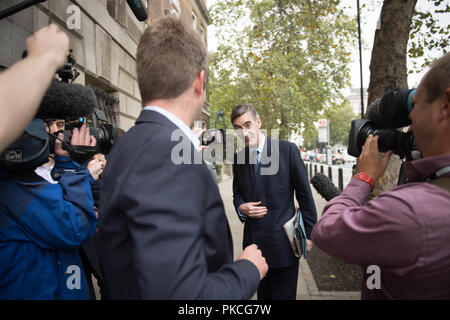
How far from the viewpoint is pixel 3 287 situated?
59.5 inches

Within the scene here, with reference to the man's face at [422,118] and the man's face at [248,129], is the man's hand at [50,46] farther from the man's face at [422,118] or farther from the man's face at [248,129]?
the man's face at [248,129]

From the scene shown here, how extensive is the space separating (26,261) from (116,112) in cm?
537

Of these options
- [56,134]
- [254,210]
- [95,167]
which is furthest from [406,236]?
[95,167]

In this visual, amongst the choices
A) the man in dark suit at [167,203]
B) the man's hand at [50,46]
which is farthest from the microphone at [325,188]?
the man's hand at [50,46]

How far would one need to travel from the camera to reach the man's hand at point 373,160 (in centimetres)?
135

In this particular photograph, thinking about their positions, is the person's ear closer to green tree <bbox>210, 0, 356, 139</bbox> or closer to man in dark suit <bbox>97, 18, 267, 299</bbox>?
man in dark suit <bbox>97, 18, 267, 299</bbox>

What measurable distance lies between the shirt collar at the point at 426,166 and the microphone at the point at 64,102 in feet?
5.82

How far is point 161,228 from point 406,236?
2.64 ft

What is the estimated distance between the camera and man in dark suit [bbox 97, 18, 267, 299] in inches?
35.0

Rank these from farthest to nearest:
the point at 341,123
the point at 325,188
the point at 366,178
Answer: the point at 341,123 → the point at 325,188 → the point at 366,178

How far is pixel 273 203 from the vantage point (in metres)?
2.62

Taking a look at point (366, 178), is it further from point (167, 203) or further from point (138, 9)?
point (138, 9)

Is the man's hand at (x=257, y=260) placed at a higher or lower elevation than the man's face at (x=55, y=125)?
lower
